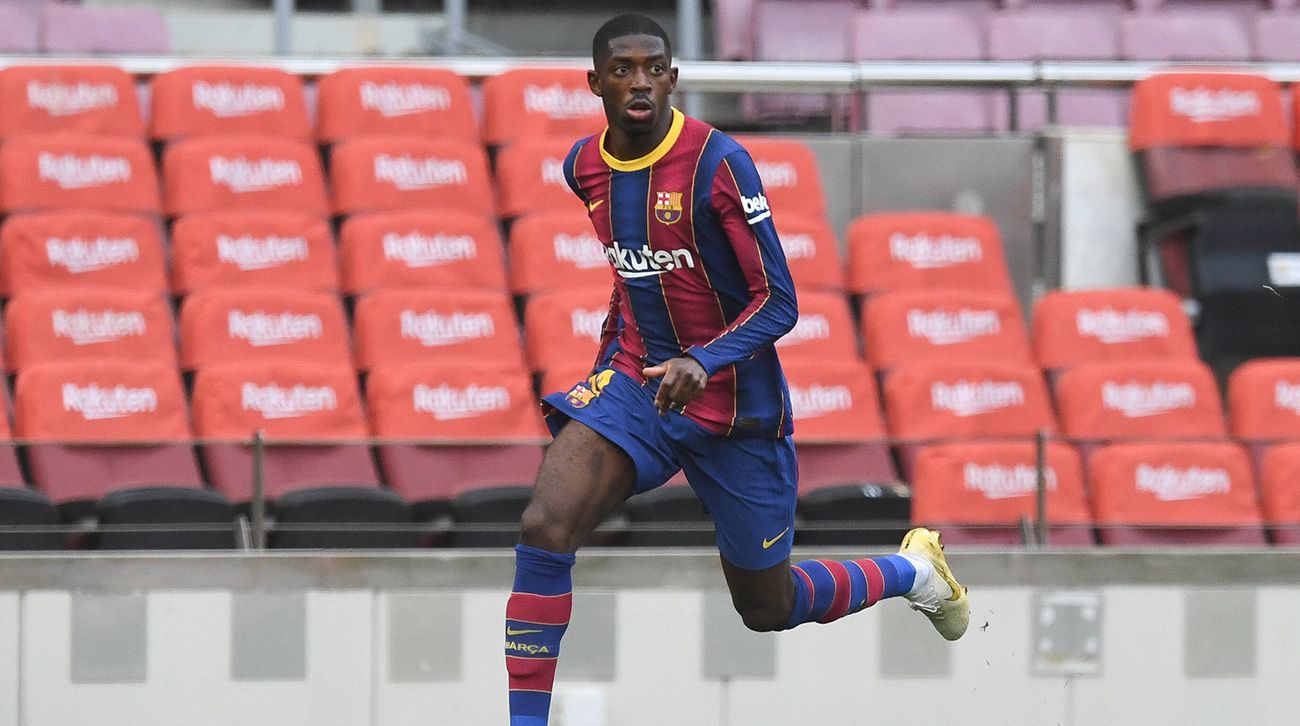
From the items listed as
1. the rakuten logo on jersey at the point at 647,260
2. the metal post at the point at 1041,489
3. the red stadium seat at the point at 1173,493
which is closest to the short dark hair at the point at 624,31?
the rakuten logo on jersey at the point at 647,260

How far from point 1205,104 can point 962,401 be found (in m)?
2.60

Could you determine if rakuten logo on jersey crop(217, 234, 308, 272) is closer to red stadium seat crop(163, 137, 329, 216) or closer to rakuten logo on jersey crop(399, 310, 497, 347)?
red stadium seat crop(163, 137, 329, 216)

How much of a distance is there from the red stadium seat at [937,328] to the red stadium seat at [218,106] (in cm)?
269

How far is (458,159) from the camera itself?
8.34 m

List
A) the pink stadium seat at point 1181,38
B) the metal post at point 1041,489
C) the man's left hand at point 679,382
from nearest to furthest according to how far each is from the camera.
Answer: the man's left hand at point 679,382
the metal post at point 1041,489
the pink stadium seat at point 1181,38

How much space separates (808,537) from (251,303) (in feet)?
7.48

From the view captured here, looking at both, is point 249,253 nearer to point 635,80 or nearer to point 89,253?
point 89,253

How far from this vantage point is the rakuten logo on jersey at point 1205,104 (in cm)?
911

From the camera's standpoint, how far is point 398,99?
8.70m

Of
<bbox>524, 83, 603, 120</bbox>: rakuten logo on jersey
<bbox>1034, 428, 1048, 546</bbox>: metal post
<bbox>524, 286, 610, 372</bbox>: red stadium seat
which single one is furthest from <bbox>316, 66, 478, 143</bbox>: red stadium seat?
<bbox>1034, 428, 1048, 546</bbox>: metal post

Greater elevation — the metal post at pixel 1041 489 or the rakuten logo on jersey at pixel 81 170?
the rakuten logo on jersey at pixel 81 170

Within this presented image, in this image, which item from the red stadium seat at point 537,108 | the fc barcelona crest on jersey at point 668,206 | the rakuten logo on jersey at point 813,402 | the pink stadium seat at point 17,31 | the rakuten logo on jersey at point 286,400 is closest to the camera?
the fc barcelona crest on jersey at point 668,206

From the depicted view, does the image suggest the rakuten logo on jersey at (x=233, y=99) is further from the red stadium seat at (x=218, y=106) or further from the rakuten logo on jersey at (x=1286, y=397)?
the rakuten logo on jersey at (x=1286, y=397)

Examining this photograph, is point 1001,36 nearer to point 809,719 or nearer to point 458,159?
point 458,159
